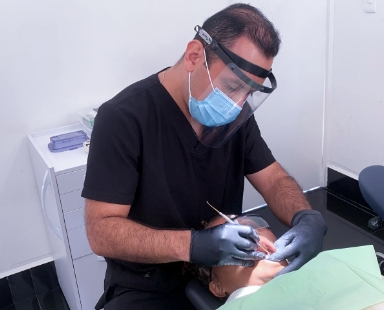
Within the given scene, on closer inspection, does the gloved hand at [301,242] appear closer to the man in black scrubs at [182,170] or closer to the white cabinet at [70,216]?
the man in black scrubs at [182,170]

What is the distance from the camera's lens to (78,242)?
1846mm

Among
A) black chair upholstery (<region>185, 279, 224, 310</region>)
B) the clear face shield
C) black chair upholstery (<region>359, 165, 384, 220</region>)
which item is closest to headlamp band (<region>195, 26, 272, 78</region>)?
the clear face shield

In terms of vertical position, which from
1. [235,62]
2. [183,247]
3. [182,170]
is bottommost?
[183,247]

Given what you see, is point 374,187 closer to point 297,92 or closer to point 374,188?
point 374,188

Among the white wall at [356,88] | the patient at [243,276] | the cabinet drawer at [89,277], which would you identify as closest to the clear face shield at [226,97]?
the patient at [243,276]

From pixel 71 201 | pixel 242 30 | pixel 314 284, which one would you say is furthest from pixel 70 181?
pixel 314 284

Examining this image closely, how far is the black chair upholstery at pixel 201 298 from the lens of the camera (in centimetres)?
109

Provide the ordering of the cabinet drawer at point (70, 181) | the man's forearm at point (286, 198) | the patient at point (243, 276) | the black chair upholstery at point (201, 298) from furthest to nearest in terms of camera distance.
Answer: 1. the cabinet drawer at point (70, 181)
2. the man's forearm at point (286, 198)
3. the patient at point (243, 276)
4. the black chair upholstery at point (201, 298)

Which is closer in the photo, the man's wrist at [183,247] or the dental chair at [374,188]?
the man's wrist at [183,247]

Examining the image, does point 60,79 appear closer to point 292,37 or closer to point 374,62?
point 292,37

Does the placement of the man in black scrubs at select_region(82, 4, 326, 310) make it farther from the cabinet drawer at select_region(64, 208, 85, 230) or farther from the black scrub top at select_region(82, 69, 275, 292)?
the cabinet drawer at select_region(64, 208, 85, 230)

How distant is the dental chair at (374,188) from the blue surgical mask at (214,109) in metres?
0.70

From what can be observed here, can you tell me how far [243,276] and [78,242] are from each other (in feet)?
2.93

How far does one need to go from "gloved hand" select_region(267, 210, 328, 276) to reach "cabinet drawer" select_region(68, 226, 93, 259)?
0.94 metres
